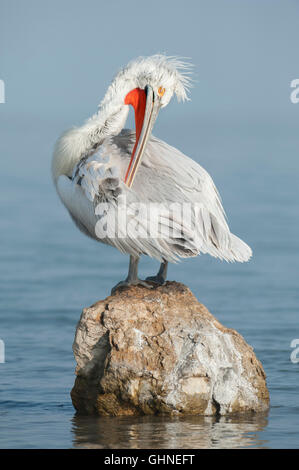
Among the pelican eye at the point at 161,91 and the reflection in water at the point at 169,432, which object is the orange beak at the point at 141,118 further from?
the reflection in water at the point at 169,432

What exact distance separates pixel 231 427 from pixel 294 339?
4237 mm

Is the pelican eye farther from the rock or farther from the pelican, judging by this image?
the rock

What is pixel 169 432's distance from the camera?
8.20 metres

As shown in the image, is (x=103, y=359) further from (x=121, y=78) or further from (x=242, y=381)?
(x=121, y=78)

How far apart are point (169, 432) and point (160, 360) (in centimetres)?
60

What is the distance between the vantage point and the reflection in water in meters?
8.00

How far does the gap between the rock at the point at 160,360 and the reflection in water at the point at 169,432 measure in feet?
0.37

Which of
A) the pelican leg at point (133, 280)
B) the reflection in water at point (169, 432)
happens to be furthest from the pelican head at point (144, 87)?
the reflection in water at point (169, 432)

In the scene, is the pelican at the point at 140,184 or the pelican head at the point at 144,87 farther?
the pelican head at the point at 144,87

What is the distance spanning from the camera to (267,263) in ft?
59.7

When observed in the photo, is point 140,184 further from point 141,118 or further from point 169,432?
point 169,432

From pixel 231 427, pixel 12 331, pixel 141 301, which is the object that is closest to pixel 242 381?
pixel 231 427

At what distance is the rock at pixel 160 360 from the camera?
8492 mm

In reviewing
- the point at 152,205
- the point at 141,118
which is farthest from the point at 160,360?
the point at 141,118
